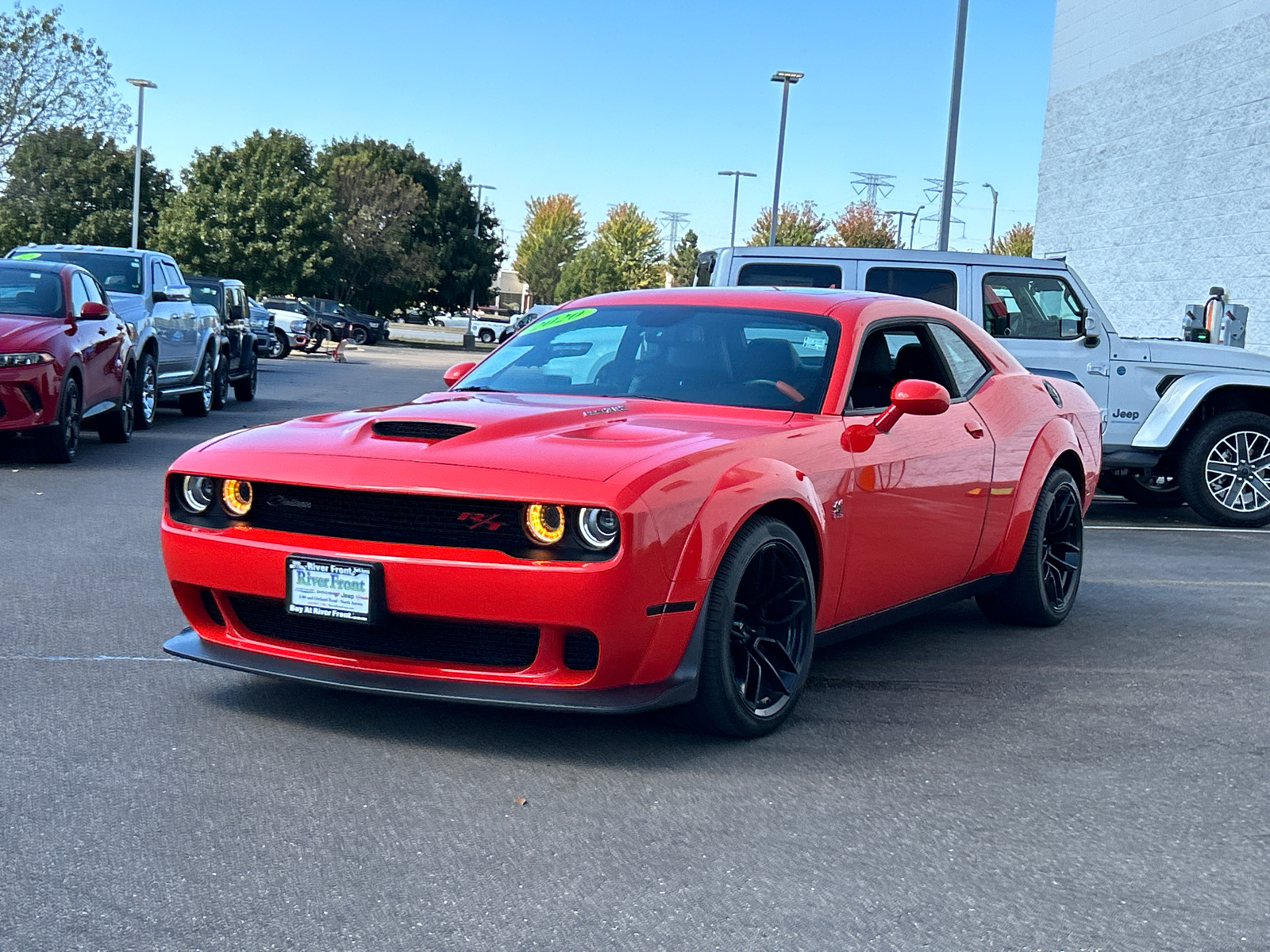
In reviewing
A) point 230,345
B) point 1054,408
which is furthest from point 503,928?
point 230,345

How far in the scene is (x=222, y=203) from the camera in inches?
2174

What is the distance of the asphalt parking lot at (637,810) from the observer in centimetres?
323

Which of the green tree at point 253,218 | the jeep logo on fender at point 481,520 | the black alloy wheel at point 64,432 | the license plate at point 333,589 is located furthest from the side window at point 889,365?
the green tree at point 253,218

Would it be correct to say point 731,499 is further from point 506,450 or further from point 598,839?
point 598,839

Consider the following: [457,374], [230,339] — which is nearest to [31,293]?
[457,374]

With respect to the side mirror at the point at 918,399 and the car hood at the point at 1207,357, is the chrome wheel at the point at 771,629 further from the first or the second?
the car hood at the point at 1207,357

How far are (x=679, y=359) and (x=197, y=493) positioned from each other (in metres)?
1.85

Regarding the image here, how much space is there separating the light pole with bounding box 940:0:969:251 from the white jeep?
8.48m

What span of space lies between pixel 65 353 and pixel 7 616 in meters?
5.97

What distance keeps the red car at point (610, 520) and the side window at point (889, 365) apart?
0.7 inches

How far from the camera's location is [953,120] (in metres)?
20.0

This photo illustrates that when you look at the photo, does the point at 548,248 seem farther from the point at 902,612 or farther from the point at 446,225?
the point at 902,612

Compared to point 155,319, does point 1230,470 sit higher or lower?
lower


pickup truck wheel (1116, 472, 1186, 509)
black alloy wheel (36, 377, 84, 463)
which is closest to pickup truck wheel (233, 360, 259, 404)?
black alloy wheel (36, 377, 84, 463)
